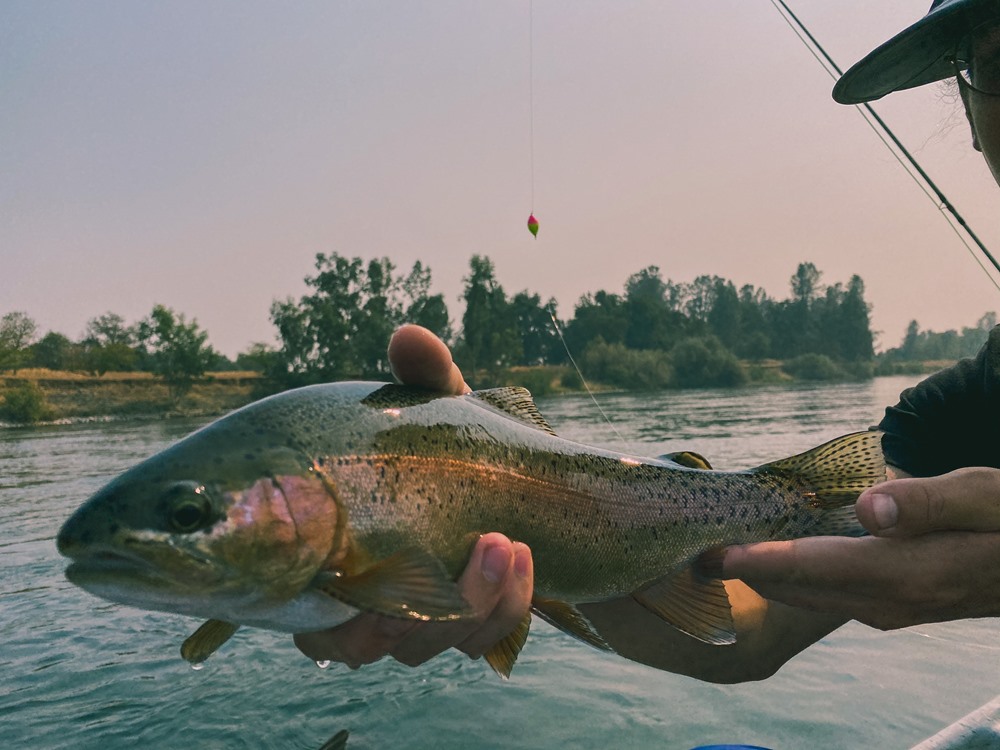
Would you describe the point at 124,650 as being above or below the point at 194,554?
below

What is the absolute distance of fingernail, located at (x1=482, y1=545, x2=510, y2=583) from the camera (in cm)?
220

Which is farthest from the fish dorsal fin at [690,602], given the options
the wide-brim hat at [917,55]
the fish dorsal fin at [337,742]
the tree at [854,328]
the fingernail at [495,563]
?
the tree at [854,328]

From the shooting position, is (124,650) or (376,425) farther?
(124,650)

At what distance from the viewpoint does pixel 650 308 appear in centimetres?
9738

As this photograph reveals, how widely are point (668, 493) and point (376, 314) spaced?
68451 millimetres

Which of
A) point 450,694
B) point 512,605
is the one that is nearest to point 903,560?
point 512,605

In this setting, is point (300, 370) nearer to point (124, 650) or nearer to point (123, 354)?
point (123, 354)

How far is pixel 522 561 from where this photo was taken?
2293 mm

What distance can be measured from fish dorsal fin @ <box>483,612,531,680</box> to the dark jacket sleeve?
2.41 meters

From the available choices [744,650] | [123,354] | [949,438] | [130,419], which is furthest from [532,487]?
[123,354]

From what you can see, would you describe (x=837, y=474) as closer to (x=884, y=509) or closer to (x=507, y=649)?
(x=884, y=509)

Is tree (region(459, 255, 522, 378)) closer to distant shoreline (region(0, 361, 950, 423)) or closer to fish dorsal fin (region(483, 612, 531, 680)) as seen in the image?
distant shoreline (region(0, 361, 950, 423))

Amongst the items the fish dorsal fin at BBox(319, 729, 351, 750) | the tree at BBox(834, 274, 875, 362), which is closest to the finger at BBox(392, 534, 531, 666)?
the fish dorsal fin at BBox(319, 729, 351, 750)

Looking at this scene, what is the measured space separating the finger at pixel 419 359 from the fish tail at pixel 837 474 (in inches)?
46.4
